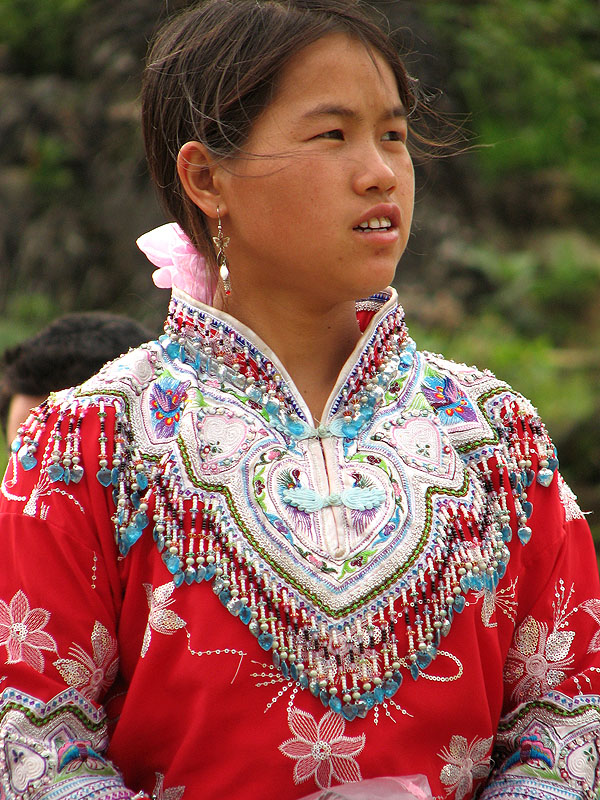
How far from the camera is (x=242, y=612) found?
4.75ft

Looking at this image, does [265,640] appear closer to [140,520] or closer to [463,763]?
[140,520]

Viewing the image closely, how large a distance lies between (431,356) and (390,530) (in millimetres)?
383

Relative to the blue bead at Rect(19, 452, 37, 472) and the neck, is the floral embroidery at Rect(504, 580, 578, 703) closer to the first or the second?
the neck

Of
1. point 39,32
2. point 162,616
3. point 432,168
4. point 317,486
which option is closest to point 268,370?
point 317,486

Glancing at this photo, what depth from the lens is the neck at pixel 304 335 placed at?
65.2 inches

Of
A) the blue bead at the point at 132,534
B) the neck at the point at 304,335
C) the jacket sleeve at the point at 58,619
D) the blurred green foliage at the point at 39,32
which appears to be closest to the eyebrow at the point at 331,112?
the neck at the point at 304,335

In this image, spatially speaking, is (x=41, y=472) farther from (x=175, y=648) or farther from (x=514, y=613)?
(x=514, y=613)

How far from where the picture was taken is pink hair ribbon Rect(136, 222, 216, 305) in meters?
1.76

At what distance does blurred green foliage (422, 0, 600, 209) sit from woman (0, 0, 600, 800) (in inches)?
209

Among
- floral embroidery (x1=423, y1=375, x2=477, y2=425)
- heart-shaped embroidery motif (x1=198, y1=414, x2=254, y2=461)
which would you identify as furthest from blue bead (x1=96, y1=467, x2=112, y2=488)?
floral embroidery (x1=423, y1=375, x2=477, y2=425)

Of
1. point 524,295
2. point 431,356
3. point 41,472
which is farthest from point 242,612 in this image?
point 524,295

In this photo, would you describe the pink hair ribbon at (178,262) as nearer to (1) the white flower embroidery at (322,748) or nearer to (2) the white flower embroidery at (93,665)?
(2) the white flower embroidery at (93,665)

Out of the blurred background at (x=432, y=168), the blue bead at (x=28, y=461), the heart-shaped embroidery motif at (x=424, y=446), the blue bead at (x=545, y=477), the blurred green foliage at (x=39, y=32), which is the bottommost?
the blue bead at (x=545, y=477)

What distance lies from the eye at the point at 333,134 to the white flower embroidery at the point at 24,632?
0.79m
